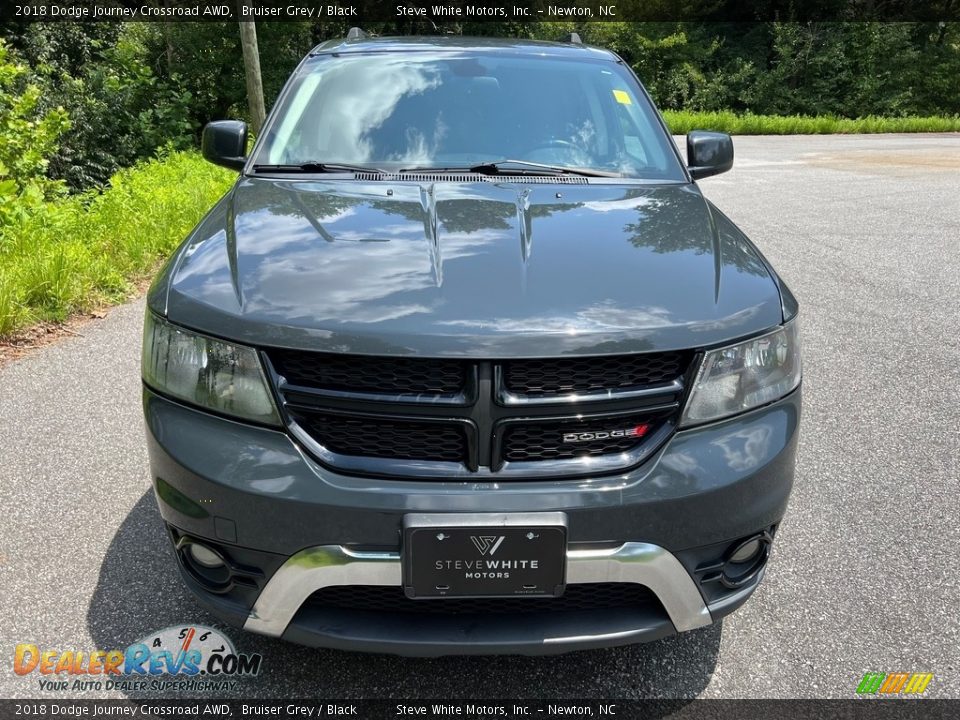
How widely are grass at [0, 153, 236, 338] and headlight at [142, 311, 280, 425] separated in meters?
3.27

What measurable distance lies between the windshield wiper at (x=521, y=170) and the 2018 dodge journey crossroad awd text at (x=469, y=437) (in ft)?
2.37

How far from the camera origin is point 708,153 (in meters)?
3.40

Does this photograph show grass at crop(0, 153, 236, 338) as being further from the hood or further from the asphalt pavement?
the hood

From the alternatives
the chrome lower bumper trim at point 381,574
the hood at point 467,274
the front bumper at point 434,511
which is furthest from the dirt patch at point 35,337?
the chrome lower bumper trim at point 381,574

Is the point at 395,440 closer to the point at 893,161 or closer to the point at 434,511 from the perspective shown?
the point at 434,511

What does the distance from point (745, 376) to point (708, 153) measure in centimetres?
178

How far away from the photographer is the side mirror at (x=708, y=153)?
339 cm

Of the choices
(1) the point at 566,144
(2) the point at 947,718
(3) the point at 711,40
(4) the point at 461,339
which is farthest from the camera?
(3) the point at 711,40

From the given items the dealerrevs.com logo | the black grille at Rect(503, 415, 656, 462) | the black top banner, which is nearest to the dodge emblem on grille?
the black grille at Rect(503, 415, 656, 462)

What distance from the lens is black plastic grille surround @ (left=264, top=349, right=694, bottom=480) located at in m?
1.76

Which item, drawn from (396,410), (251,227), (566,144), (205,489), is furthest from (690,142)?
(205,489)

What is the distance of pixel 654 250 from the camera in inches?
85.9

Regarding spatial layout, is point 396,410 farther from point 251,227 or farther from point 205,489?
point 251,227

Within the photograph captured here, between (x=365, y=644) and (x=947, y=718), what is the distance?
5.11 feet
